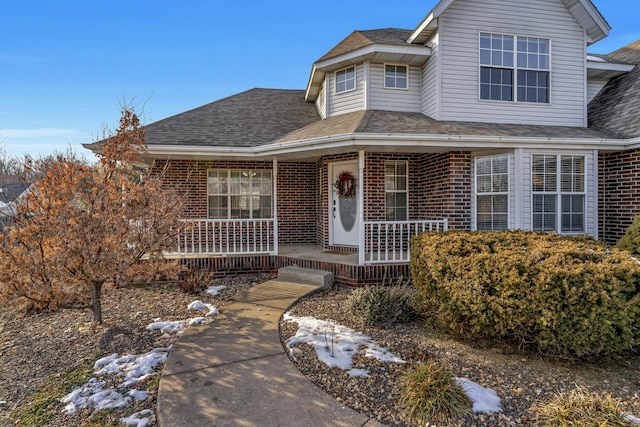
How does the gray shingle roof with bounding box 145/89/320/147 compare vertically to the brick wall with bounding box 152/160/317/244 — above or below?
above

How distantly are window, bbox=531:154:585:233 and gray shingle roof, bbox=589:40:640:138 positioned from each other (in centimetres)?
138

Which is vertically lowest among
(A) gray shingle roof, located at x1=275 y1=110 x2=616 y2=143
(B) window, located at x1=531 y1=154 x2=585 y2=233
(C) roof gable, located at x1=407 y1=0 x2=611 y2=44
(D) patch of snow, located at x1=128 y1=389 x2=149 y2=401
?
(D) patch of snow, located at x1=128 y1=389 x2=149 y2=401

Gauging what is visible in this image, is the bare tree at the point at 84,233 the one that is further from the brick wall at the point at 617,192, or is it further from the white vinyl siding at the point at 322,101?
the brick wall at the point at 617,192

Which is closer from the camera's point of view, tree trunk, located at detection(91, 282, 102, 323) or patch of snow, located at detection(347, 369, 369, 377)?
patch of snow, located at detection(347, 369, 369, 377)

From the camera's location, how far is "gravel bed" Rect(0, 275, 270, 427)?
10.1 ft

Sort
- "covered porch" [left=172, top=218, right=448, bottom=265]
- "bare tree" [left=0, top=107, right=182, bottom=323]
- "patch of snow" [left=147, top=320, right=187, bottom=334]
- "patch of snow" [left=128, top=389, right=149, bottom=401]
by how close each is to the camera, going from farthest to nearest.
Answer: "covered porch" [left=172, top=218, right=448, bottom=265]
"patch of snow" [left=147, top=320, right=187, bottom=334]
"bare tree" [left=0, top=107, right=182, bottom=323]
"patch of snow" [left=128, top=389, right=149, bottom=401]

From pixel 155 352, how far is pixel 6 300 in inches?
77.5

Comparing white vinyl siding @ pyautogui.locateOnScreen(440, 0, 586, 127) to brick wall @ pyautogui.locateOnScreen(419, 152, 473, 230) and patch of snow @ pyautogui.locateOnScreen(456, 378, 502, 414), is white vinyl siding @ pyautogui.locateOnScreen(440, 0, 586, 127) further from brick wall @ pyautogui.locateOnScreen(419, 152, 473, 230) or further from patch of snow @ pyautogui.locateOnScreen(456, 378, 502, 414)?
patch of snow @ pyautogui.locateOnScreen(456, 378, 502, 414)

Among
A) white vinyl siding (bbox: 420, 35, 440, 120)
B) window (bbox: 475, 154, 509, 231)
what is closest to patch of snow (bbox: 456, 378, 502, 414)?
window (bbox: 475, 154, 509, 231)

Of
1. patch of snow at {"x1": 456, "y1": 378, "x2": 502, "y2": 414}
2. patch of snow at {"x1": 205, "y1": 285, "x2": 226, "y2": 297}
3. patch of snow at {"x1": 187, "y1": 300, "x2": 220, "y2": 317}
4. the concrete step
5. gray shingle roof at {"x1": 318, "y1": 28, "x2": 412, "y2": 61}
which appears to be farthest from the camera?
gray shingle roof at {"x1": 318, "y1": 28, "x2": 412, "y2": 61}

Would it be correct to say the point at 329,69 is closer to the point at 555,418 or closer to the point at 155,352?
the point at 155,352

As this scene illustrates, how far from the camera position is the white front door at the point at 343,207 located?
8.57 meters

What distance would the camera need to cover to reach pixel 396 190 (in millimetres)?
8602

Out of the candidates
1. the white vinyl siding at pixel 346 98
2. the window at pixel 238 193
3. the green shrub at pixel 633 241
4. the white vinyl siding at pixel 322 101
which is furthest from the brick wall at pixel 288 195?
the green shrub at pixel 633 241
